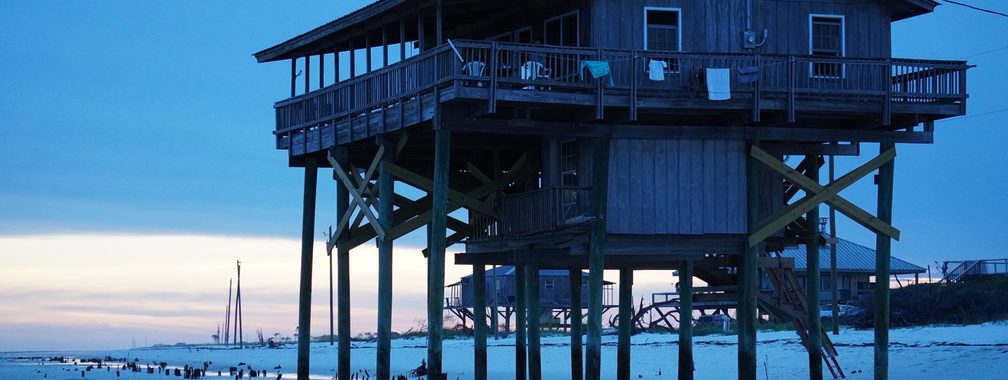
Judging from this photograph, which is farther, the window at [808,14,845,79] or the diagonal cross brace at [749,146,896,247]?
the window at [808,14,845,79]

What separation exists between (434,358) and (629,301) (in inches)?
375

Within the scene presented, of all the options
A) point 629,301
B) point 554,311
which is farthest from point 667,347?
point 554,311

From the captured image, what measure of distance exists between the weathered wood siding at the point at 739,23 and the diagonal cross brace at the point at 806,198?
8.18ft

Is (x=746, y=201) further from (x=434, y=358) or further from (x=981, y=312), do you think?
(x=981, y=312)

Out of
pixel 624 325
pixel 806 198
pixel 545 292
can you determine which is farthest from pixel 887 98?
pixel 545 292

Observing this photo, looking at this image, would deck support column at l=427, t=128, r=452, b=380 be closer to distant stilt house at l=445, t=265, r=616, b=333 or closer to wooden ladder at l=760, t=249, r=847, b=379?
wooden ladder at l=760, t=249, r=847, b=379

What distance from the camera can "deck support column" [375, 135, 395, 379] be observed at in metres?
36.4

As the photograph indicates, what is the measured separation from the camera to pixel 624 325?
41719 millimetres

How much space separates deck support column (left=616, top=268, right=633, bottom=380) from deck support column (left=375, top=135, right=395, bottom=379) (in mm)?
7179

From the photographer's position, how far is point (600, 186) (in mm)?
35156

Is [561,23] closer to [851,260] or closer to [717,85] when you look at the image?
[717,85]

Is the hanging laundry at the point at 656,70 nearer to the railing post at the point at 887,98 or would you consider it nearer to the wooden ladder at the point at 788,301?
the railing post at the point at 887,98

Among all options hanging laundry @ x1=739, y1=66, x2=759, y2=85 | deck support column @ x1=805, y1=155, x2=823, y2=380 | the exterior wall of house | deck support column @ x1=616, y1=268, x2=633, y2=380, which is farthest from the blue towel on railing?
the exterior wall of house

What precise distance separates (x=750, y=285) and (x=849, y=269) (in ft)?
180
